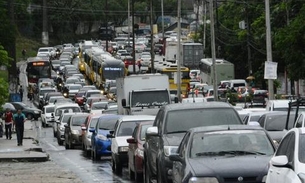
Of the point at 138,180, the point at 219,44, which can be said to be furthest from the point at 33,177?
the point at 219,44

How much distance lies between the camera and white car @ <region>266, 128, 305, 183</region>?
12.7 metres

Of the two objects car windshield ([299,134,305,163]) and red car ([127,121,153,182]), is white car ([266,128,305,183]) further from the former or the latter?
red car ([127,121,153,182])

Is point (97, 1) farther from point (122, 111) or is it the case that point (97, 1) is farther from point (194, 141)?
point (194, 141)

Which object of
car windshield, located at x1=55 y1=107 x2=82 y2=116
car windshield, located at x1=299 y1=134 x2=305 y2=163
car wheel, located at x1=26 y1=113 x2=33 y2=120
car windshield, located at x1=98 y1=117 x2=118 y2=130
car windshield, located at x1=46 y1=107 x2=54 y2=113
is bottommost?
car wheel, located at x1=26 y1=113 x2=33 y2=120

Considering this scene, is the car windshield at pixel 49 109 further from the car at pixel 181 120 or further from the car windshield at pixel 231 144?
the car windshield at pixel 231 144

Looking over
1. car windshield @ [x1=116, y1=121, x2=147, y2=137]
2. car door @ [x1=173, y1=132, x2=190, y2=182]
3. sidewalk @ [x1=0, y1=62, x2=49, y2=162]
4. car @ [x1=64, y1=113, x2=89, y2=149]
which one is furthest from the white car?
car @ [x1=64, y1=113, x2=89, y2=149]

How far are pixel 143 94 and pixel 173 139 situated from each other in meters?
20.8

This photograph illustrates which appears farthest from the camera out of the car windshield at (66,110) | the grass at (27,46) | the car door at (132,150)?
the grass at (27,46)

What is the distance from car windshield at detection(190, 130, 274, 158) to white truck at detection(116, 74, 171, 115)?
793 inches

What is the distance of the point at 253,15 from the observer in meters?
91.4

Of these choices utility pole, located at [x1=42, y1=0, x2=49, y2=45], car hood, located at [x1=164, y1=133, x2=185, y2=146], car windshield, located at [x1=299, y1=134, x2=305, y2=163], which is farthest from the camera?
utility pole, located at [x1=42, y1=0, x2=49, y2=45]

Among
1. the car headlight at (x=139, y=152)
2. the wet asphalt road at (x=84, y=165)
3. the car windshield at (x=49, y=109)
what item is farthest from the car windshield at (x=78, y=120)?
the car windshield at (x=49, y=109)

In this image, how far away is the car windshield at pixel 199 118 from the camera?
20.9 metres

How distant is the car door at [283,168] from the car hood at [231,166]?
186 cm
